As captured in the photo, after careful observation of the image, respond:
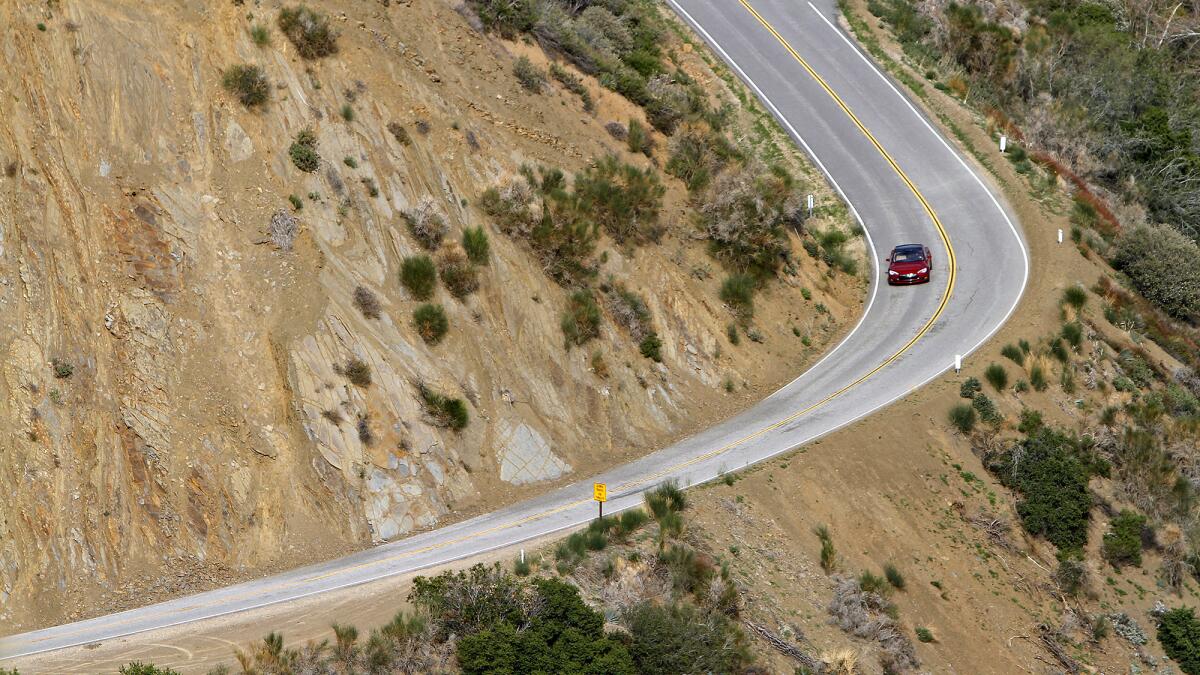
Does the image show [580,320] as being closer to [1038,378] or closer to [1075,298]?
[1038,378]

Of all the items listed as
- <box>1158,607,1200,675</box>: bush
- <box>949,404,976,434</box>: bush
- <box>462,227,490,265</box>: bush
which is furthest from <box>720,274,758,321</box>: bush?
<box>1158,607,1200,675</box>: bush

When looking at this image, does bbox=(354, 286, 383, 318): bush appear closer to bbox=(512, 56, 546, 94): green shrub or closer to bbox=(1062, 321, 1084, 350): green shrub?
bbox=(512, 56, 546, 94): green shrub

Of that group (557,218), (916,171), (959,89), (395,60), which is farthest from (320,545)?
(959,89)

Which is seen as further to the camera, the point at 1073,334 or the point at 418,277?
the point at 1073,334

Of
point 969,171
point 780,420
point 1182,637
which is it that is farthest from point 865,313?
point 1182,637

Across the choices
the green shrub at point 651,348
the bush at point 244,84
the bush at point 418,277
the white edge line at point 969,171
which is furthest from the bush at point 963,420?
the bush at point 244,84

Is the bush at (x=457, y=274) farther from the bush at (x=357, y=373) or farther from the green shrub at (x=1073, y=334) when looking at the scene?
the green shrub at (x=1073, y=334)

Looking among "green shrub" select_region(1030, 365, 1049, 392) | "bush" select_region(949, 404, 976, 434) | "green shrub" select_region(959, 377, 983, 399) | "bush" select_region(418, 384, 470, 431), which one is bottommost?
"bush" select_region(418, 384, 470, 431)
